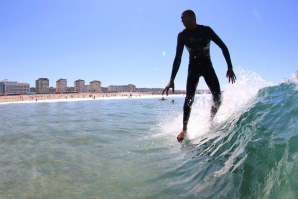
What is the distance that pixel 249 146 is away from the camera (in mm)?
3770

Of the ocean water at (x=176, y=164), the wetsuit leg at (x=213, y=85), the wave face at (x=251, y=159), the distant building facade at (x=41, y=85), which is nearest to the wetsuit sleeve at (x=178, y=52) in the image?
the wetsuit leg at (x=213, y=85)

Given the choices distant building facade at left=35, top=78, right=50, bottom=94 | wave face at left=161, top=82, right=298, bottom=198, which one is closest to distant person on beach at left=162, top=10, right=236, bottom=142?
wave face at left=161, top=82, right=298, bottom=198

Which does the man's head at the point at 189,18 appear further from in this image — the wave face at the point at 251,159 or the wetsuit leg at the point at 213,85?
the wave face at the point at 251,159

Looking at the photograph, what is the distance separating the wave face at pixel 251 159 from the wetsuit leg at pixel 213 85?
1232 mm

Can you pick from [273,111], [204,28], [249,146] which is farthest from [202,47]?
[249,146]

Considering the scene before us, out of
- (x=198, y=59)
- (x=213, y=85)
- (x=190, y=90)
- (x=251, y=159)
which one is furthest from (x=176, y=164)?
(x=198, y=59)

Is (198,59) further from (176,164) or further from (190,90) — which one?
(176,164)

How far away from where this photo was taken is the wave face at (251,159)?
2656 millimetres

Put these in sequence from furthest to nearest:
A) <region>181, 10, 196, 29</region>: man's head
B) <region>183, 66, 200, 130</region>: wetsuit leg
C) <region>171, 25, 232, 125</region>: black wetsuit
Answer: <region>183, 66, 200, 130</region>: wetsuit leg
<region>171, 25, 232, 125</region>: black wetsuit
<region>181, 10, 196, 29</region>: man's head

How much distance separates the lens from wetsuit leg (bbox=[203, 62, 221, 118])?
21.9 ft

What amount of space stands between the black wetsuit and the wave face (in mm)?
1260

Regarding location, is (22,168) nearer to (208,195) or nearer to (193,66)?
(208,195)

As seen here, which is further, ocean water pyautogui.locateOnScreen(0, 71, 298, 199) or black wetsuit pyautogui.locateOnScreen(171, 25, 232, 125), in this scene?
black wetsuit pyautogui.locateOnScreen(171, 25, 232, 125)

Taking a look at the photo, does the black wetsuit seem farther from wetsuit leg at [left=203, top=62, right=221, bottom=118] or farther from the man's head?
the man's head
